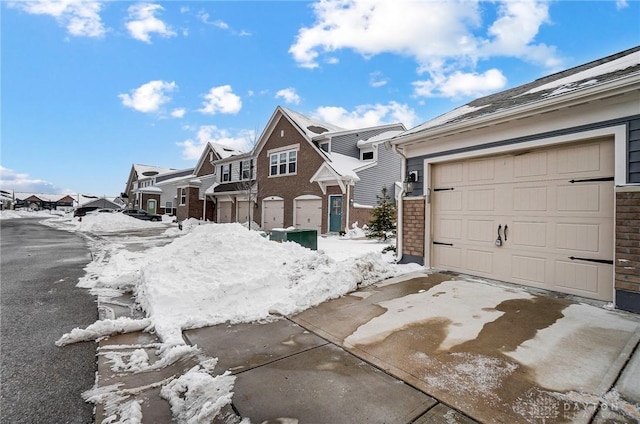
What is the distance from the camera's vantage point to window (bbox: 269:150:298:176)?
1966cm

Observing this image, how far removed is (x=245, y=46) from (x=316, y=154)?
7.23 metres

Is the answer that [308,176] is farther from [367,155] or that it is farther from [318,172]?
[367,155]

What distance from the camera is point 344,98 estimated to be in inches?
738

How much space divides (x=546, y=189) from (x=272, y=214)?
17272 mm

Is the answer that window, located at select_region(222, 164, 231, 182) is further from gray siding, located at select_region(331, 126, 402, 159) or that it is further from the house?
gray siding, located at select_region(331, 126, 402, 159)

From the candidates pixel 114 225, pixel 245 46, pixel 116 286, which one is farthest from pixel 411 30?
pixel 114 225

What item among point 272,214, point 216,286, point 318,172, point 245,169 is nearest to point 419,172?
point 216,286

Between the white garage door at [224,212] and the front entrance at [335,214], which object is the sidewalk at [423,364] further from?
the white garage door at [224,212]

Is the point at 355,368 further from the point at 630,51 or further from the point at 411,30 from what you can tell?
the point at 411,30

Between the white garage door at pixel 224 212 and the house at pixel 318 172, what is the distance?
Answer: 438 cm

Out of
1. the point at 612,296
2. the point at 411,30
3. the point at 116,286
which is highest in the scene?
the point at 411,30

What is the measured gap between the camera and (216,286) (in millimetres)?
4988

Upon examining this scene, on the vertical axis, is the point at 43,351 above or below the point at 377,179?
below

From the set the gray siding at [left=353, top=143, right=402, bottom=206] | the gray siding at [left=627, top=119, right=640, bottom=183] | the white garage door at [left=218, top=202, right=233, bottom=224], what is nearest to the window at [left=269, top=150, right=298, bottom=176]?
the gray siding at [left=353, top=143, right=402, bottom=206]
